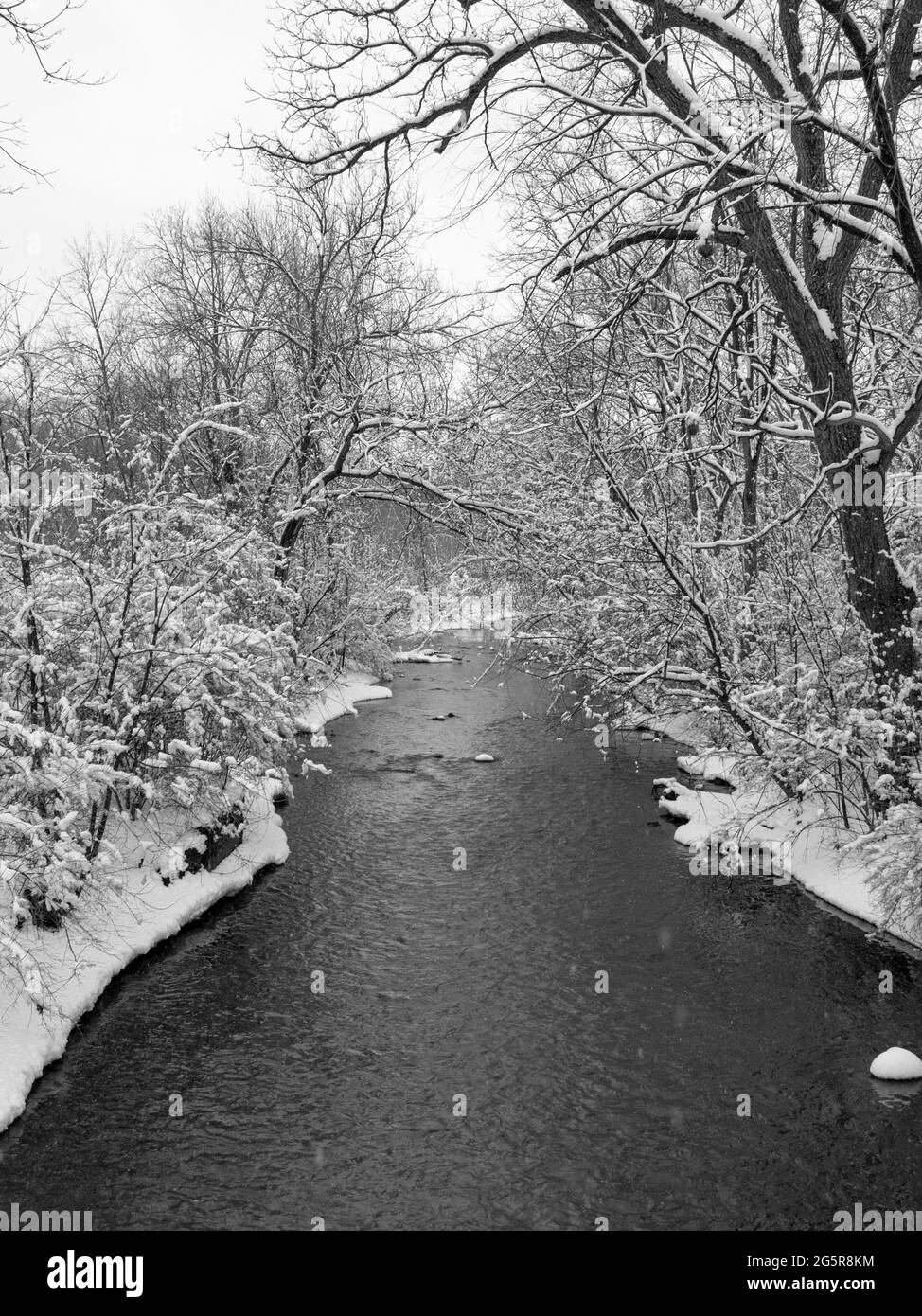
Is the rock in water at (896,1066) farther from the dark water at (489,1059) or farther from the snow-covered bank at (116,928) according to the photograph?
the snow-covered bank at (116,928)

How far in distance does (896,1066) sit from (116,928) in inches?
268

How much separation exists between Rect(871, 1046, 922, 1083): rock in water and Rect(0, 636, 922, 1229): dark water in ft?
0.66

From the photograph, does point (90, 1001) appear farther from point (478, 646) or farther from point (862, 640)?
point (478, 646)

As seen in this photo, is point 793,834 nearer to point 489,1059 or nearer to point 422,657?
point 489,1059

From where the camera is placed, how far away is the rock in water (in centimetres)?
704

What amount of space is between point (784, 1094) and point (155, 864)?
6.73 m

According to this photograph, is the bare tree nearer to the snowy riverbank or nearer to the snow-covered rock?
the snowy riverbank

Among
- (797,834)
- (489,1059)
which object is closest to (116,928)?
(489,1059)

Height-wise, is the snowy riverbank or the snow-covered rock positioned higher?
the snow-covered rock

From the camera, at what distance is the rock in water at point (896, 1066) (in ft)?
23.1

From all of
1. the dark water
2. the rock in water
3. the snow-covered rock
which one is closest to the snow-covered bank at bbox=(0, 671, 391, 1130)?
the dark water

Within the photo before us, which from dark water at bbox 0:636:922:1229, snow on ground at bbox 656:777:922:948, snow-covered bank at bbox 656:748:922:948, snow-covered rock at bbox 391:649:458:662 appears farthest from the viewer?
snow-covered rock at bbox 391:649:458:662
